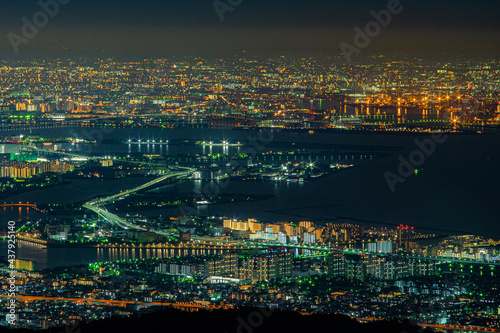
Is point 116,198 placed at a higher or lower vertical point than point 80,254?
higher

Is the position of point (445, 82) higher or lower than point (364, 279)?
higher

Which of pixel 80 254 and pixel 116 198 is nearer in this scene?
pixel 80 254

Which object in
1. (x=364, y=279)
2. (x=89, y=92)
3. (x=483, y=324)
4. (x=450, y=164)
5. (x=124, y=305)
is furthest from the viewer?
(x=89, y=92)

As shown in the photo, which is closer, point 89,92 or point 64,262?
point 64,262

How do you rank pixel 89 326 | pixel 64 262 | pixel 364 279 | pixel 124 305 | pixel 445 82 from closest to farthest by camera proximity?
pixel 89 326, pixel 124 305, pixel 364 279, pixel 64 262, pixel 445 82

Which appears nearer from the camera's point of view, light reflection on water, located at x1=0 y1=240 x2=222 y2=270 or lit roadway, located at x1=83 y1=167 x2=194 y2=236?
light reflection on water, located at x1=0 y1=240 x2=222 y2=270

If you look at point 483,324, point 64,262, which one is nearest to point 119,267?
point 64,262

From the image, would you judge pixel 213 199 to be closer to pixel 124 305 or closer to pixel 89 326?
pixel 124 305

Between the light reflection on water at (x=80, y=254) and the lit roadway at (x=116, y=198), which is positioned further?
the lit roadway at (x=116, y=198)

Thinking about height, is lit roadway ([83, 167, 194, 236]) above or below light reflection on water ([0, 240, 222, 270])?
above

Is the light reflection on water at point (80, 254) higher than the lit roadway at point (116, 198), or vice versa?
the lit roadway at point (116, 198)
